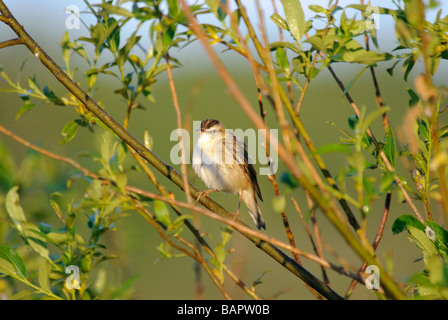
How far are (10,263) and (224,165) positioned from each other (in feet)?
8.95

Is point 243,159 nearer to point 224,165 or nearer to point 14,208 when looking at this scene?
point 224,165

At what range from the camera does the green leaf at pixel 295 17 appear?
1.65 metres

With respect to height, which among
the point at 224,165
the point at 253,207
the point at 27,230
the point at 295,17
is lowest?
the point at 27,230

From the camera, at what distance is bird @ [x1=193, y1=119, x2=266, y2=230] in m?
4.32

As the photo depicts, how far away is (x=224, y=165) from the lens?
438 centimetres

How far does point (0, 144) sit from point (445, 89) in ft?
7.82

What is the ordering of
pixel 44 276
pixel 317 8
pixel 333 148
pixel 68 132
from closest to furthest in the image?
pixel 333 148 → pixel 317 8 → pixel 44 276 → pixel 68 132

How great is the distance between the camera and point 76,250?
2.23 m

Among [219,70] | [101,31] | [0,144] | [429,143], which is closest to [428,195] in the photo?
[429,143]

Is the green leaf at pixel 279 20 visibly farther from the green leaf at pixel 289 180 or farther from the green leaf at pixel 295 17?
the green leaf at pixel 289 180

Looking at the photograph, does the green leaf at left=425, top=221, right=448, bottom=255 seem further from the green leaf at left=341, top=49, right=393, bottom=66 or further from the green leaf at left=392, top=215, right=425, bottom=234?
the green leaf at left=341, top=49, right=393, bottom=66

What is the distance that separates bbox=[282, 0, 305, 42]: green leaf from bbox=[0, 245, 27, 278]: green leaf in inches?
52.5

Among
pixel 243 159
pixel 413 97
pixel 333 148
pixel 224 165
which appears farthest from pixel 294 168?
pixel 243 159

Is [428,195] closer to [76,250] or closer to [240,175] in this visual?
[76,250]
